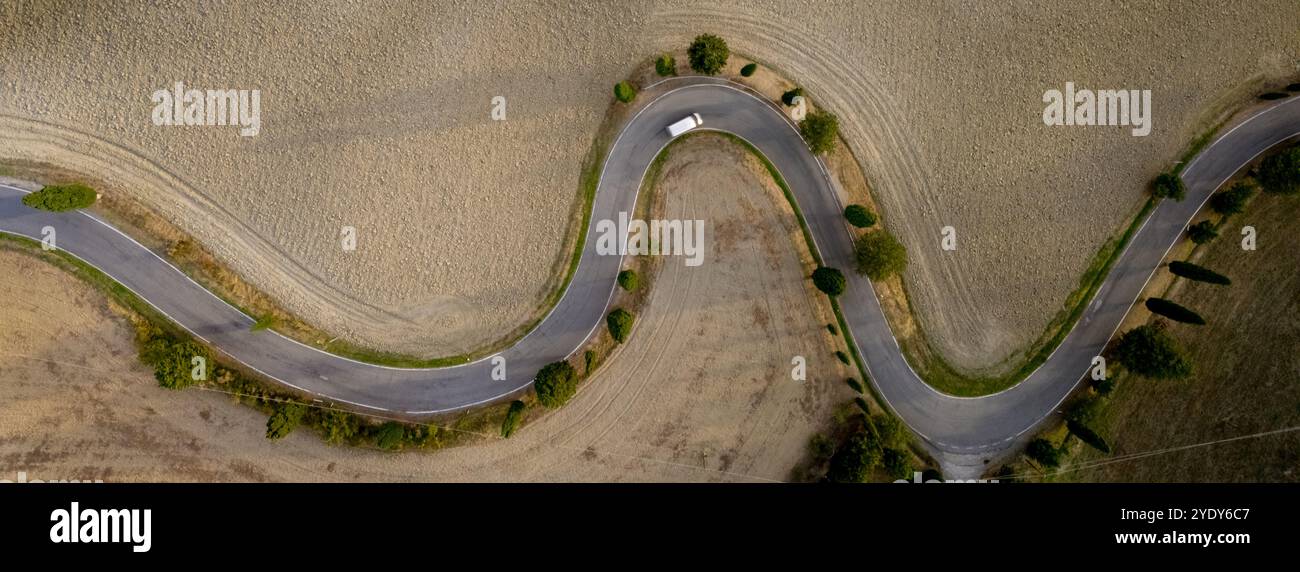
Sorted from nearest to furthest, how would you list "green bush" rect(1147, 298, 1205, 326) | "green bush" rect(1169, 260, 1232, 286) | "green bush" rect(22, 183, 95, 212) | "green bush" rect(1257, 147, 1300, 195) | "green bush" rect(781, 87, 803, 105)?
1. "green bush" rect(22, 183, 95, 212)
2. "green bush" rect(1257, 147, 1300, 195)
3. "green bush" rect(1169, 260, 1232, 286)
4. "green bush" rect(1147, 298, 1205, 326)
5. "green bush" rect(781, 87, 803, 105)

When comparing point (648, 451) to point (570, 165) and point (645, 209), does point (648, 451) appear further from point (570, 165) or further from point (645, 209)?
point (570, 165)

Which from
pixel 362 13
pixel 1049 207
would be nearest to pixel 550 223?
pixel 362 13

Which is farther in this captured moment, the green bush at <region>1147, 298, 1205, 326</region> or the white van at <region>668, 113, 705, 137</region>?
the white van at <region>668, 113, 705, 137</region>

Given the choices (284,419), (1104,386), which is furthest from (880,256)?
(284,419)

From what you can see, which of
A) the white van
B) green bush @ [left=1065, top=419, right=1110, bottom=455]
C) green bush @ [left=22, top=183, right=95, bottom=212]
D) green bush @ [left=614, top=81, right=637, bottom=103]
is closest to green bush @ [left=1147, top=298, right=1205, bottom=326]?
green bush @ [left=1065, top=419, right=1110, bottom=455]

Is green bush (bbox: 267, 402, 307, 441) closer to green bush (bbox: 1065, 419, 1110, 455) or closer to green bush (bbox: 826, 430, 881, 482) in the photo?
green bush (bbox: 826, 430, 881, 482)

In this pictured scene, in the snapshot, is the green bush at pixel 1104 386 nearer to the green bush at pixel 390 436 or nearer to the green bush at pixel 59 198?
the green bush at pixel 390 436

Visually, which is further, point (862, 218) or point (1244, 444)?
point (1244, 444)
